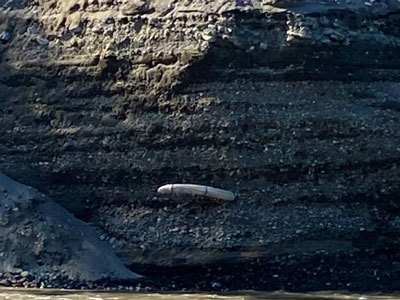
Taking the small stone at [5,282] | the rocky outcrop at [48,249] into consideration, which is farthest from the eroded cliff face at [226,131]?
the small stone at [5,282]

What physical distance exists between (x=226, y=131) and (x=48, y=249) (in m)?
2.64

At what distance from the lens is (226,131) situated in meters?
12.5

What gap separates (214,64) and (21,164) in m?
2.99

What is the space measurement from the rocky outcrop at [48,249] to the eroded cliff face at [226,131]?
10.4 inches

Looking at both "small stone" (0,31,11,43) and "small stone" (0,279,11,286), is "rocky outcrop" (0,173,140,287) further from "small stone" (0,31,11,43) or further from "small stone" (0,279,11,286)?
"small stone" (0,31,11,43)

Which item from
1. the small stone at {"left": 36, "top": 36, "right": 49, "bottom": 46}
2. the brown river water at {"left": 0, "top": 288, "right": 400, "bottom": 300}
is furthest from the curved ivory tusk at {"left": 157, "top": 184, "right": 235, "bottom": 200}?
the small stone at {"left": 36, "top": 36, "right": 49, "bottom": 46}

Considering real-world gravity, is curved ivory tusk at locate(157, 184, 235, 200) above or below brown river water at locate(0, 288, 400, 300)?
above

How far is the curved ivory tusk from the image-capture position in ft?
40.1

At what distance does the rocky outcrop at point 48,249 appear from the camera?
11.7m

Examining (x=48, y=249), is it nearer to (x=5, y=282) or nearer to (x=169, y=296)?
(x=5, y=282)

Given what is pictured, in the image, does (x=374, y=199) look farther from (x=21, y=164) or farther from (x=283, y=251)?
(x=21, y=164)

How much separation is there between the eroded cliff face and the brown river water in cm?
40

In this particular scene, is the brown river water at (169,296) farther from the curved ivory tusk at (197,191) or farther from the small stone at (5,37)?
the small stone at (5,37)

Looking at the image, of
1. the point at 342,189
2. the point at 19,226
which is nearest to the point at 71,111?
the point at 19,226
